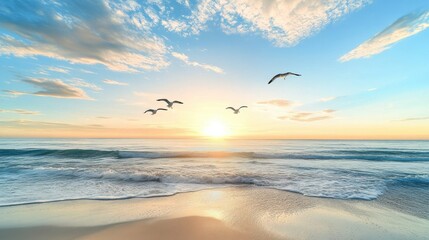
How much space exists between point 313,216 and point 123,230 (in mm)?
5662

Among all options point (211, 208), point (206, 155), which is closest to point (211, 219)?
point (211, 208)

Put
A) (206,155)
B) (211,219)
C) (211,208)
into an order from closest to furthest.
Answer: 1. (211,219)
2. (211,208)
3. (206,155)

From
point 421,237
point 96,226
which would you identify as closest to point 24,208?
point 96,226

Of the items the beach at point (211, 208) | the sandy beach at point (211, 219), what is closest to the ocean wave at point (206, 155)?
the beach at point (211, 208)

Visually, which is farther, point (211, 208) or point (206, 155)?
point (206, 155)

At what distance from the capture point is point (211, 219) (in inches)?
258

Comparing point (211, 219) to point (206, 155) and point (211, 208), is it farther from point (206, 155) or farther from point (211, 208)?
point (206, 155)

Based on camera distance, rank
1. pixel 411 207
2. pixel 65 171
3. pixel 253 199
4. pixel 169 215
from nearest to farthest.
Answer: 1. pixel 169 215
2. pixel 411 207
3. pixel 253 199
4. pixel 65 171

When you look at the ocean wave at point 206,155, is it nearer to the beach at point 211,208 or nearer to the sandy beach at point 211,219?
the beach at point 211,208

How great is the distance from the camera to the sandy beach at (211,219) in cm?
562

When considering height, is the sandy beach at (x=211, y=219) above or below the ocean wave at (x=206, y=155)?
below

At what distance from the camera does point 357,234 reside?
5.68 meters

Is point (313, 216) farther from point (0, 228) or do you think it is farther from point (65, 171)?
point (65, 171)

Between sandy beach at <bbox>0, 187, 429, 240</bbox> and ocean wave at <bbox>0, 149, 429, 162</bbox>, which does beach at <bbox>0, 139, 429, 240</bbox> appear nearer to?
sandy beach at <bbox>0, 187, 429, 240</bbox>
